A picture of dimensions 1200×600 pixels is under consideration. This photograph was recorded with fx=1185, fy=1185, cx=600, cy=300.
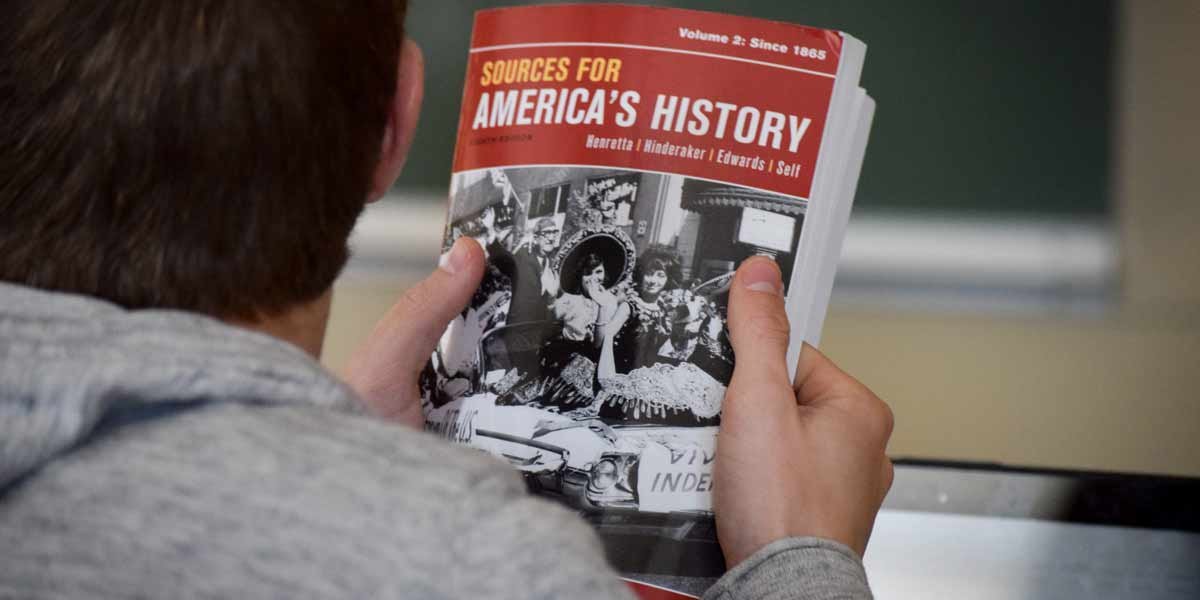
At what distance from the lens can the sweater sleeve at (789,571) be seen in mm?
680

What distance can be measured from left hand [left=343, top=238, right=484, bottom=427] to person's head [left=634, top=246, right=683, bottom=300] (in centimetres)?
11

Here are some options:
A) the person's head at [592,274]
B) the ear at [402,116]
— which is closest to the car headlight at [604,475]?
the person's head at [592,274]

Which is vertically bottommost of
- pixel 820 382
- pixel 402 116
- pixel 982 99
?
pixel 820 382

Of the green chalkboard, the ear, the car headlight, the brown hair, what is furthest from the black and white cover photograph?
the green chalkboard

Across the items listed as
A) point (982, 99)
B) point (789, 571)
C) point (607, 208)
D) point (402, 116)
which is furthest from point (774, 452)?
point (982, 99)

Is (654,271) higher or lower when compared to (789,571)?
higher

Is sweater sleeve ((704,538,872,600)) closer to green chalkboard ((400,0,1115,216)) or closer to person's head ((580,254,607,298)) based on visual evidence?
person's head ((580,254,607,298))

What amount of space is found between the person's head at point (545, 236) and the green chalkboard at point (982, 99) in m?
1.73

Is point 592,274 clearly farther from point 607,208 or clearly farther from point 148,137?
point 148,137

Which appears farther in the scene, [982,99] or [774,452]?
[982,99]

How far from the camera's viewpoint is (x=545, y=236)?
77cm

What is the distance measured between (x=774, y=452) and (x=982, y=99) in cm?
181

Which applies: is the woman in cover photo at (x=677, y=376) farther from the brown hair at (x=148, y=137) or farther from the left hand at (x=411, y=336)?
the brown hair at (x=148, y=137)

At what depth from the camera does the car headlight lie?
2.45ft
